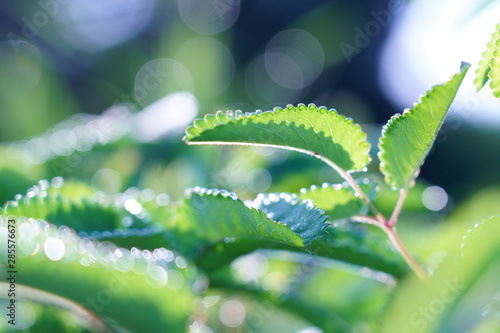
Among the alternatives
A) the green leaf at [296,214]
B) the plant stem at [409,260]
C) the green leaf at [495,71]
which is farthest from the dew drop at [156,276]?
the green leaf at [495,71]

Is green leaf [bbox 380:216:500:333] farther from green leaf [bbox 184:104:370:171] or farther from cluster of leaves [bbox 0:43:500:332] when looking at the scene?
green leaf [bbox 184:104:370:171]

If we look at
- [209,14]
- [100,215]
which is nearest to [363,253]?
[100,215]

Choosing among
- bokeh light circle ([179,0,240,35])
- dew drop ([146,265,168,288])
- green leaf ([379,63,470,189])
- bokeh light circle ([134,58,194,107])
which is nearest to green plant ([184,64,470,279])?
green leaf ([379,63,470,189])

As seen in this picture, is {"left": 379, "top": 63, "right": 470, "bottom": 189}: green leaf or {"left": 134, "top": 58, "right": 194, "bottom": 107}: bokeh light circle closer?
{"left": 379, "top": 63, "right": 470, "bottom": 189}: green leaf

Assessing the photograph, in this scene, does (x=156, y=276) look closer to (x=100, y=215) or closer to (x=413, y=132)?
(x=100, y=215)

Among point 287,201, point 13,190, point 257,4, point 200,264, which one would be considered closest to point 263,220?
point 287,201

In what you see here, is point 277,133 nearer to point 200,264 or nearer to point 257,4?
point 200,264

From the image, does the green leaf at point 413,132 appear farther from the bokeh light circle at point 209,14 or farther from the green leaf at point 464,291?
the bokeh light circle at point 209,14
